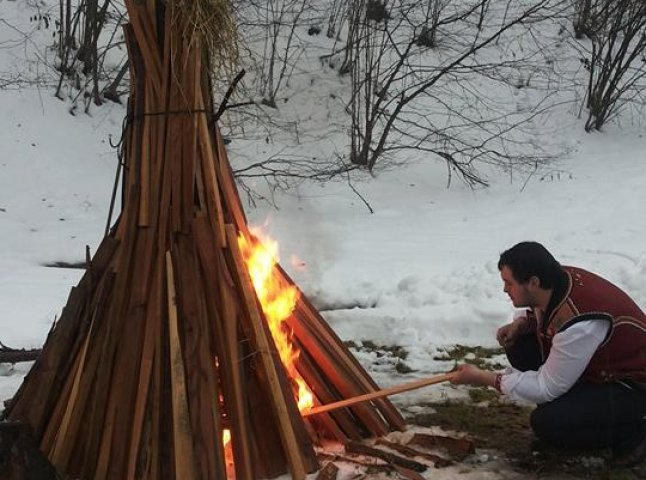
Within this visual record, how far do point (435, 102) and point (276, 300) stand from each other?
353 inches

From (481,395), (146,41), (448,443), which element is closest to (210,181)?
(146,41)

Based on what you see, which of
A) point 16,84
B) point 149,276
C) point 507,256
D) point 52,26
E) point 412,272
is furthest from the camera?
point 52,26

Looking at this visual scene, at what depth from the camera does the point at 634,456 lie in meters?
2.92

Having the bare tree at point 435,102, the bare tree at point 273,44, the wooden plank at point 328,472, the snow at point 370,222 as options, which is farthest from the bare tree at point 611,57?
the wooden plank at point 328,472

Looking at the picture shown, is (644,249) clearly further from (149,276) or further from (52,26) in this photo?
(52,26)

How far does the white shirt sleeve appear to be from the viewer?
2777mm

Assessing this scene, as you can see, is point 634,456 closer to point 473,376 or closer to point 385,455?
point 473,376

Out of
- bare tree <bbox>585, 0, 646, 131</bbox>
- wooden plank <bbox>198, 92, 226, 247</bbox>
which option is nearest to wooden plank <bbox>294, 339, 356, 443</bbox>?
wooden plank <bbox>198, 92, 226, 247</bbox>

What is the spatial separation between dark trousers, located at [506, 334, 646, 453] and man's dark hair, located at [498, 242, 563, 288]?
18.2 inches

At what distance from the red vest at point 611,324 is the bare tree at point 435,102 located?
657 cm

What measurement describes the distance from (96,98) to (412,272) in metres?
5.75

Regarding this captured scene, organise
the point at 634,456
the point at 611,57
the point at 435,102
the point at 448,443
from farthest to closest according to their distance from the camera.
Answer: the point at 435,102, the point at 611,57, the point at 448,443, the point at 634,456

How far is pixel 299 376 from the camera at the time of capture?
316 cm

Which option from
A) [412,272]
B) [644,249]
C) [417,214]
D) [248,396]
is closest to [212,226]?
[248,396]
